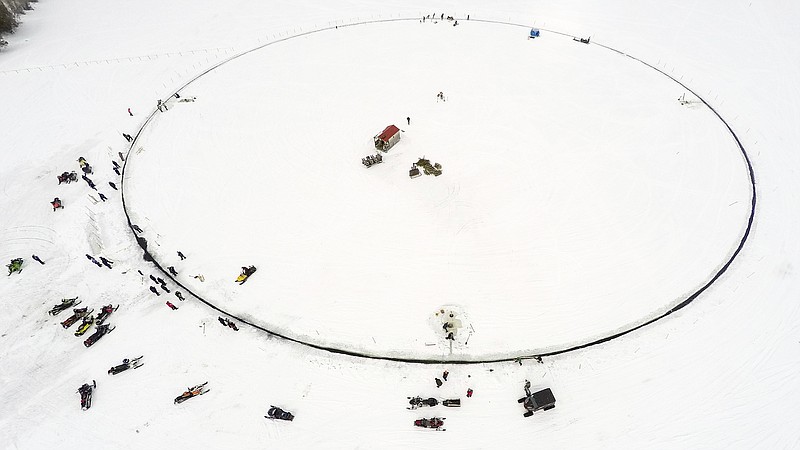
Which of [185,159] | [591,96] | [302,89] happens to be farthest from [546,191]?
[185,159]

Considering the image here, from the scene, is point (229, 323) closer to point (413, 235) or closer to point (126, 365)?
point (126, 365)

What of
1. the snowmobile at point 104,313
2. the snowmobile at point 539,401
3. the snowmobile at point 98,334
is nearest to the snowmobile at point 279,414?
the snowmobile at point 539,401

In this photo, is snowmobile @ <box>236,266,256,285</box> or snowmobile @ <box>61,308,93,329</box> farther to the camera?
snowmobile @ <box>236,266,256,285</box>

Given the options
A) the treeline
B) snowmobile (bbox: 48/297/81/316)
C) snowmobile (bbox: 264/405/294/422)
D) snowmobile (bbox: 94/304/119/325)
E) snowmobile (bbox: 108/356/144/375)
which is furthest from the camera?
the treeline

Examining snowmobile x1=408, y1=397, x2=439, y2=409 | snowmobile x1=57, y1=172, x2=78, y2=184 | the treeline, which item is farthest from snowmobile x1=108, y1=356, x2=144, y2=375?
the treeline

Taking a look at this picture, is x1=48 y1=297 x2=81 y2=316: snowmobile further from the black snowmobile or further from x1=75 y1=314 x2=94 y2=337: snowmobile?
the black snowmobile

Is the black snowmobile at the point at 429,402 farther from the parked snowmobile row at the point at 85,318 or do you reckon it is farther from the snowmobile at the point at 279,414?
the parked snowmobile row at the point at 85,318

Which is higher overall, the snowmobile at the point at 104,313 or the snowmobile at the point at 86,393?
the snowmobile at the point at 104,313

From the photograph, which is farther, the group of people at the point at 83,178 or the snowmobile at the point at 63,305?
the group of people at the point at 83,178

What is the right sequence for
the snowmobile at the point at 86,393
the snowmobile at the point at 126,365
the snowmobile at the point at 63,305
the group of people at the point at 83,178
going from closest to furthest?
1. the snowmobile at the point at 86,393
2. the snowmobile at the point at 126,365
3. the snowmobile at the point at 63,305
4. the group of people at the point at 83,178
